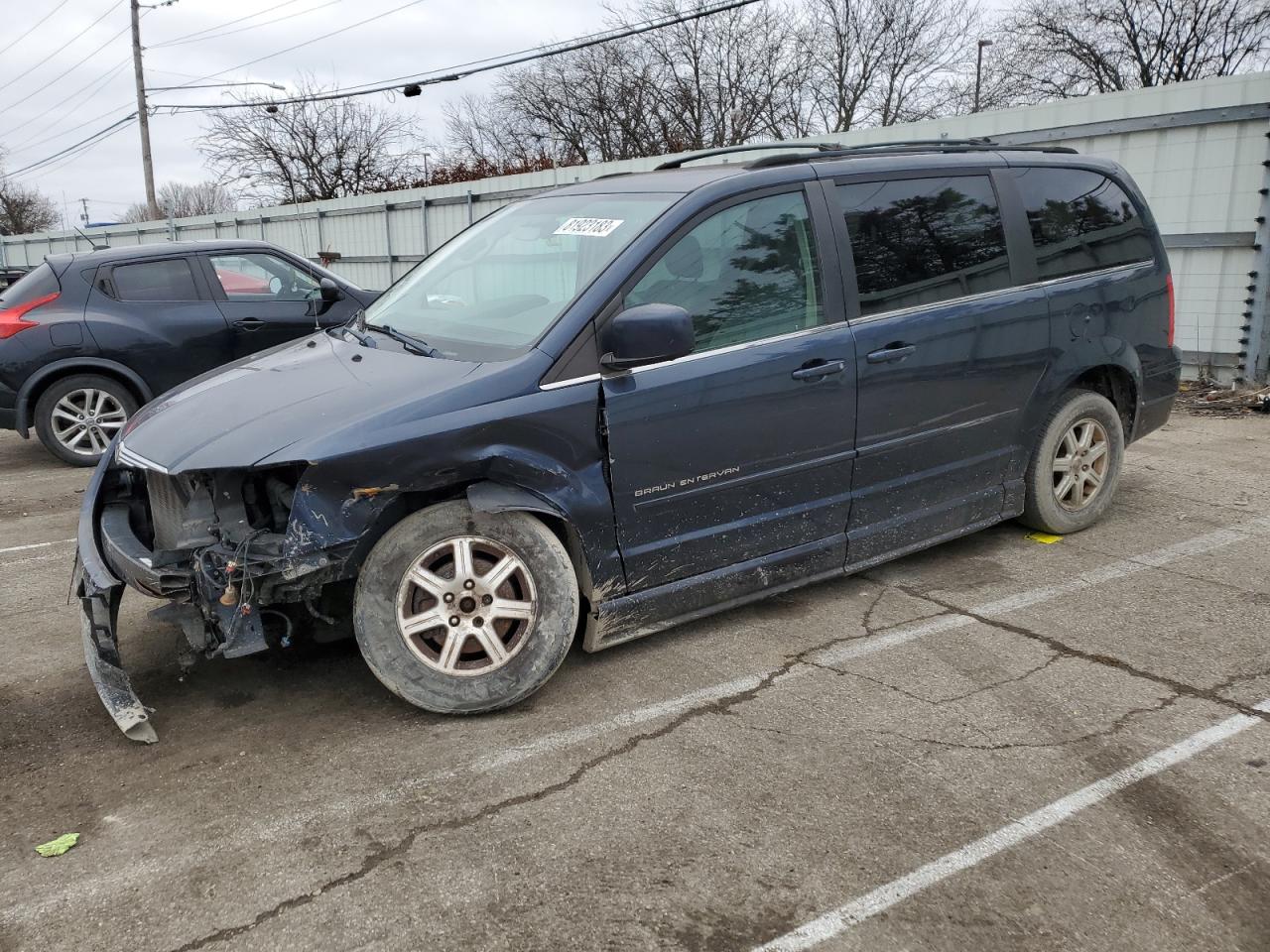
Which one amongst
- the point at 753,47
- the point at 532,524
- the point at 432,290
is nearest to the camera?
the point at 532,524

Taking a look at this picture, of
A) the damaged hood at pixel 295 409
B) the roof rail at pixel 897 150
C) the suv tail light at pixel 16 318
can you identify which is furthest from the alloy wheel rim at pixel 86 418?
the roof rail at pixel 897 150

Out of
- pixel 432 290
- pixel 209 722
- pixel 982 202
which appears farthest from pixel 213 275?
pixel 982 202

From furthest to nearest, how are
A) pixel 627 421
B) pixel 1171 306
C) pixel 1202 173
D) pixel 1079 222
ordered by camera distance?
1. pixel 1202 173
2. pixel 1171 306
3. pixel 1079 222
4. pixel 627 421

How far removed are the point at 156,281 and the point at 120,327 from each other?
0.50 m

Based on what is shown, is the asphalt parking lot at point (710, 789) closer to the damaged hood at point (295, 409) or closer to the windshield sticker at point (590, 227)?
the damaged hood at point (295, 409)

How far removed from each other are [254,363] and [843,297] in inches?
96.4

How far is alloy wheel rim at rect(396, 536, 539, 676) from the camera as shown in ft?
10.7

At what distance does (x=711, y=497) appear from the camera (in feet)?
12.2

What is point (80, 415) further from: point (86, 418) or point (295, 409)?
point (295, 409)

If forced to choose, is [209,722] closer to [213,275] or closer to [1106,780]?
[1106,780]

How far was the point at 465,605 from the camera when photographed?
3.30m

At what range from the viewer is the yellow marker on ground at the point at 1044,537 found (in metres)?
5.09

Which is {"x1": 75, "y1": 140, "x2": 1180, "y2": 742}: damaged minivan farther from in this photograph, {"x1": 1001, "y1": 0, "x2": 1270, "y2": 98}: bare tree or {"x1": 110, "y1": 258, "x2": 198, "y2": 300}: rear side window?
{"x1": 1001, "y1": 0, "x2": 1270, "y2": 98}: bare tree

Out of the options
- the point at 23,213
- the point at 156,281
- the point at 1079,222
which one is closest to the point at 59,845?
the point at 1079,222
